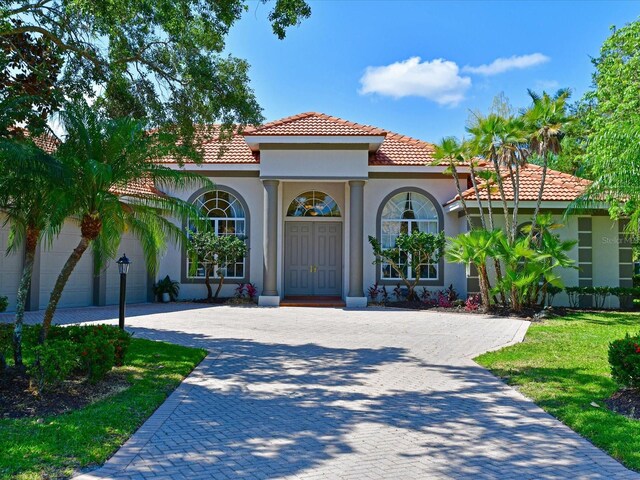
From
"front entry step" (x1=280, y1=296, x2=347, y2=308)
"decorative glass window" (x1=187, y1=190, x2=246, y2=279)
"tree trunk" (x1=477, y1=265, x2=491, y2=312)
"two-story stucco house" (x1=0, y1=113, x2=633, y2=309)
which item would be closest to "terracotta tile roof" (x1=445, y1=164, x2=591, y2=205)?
"two-story stucco house" (x1=0, y1=113, x2=633, y2=309)

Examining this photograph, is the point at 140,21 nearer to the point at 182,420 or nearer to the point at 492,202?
the point at 182,420

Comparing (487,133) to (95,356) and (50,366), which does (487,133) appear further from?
(50,366)

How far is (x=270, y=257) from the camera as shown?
693 inches

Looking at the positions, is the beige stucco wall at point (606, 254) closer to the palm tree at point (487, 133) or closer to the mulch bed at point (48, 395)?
the palm tree at point (487, 133)

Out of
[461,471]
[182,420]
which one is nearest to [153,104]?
[182,420]

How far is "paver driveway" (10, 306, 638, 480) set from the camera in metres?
4.59

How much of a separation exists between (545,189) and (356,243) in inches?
248

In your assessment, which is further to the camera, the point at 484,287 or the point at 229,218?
the point at 229,218

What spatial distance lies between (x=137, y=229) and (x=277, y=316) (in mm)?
7405

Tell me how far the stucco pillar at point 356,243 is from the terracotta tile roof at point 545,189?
315 cm

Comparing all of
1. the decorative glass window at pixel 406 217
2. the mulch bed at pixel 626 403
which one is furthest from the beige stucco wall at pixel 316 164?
the mulch bed at pixel 626 403

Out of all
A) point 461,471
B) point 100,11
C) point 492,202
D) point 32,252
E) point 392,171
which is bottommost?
point 461,471

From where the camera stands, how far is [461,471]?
14.9ft

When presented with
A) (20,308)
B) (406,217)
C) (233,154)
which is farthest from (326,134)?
(20,308)
